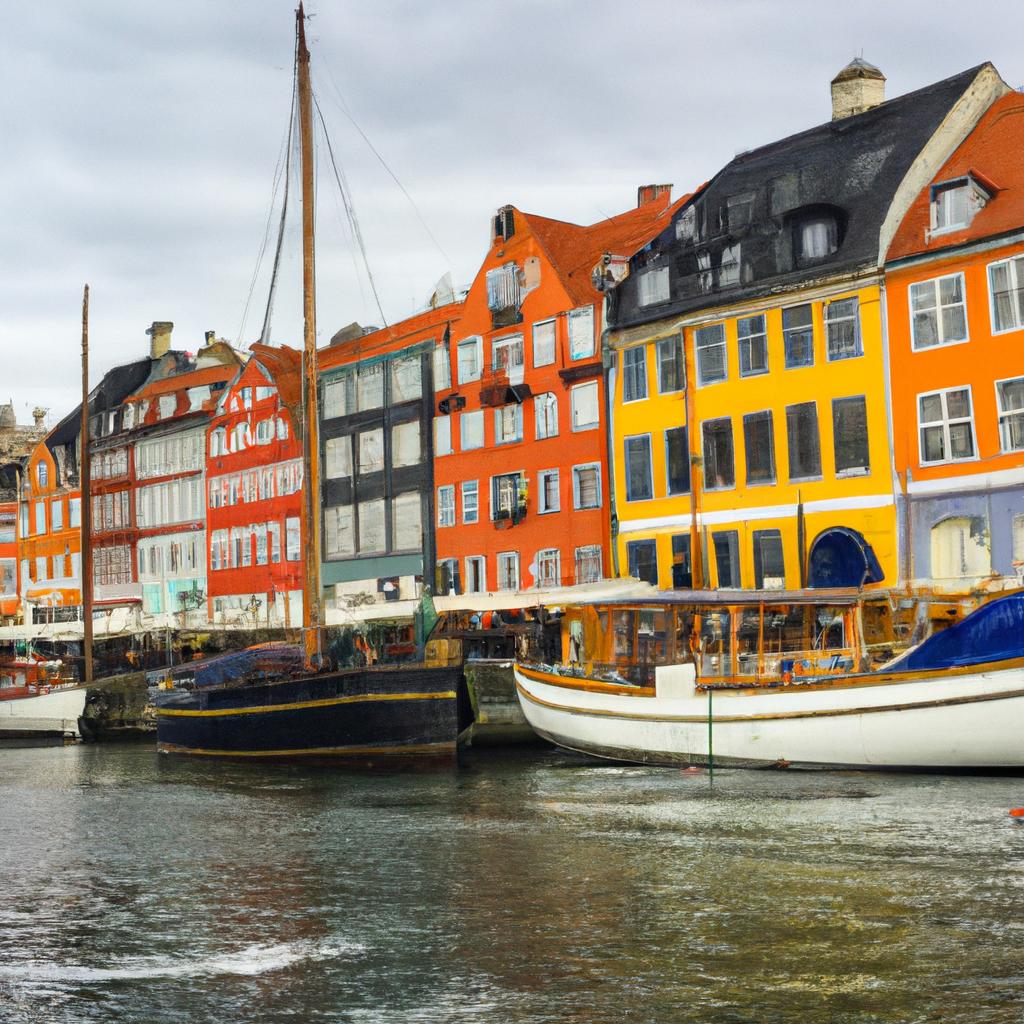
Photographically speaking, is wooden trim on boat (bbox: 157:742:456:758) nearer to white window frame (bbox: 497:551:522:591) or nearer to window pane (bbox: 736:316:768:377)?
window pane (bbox: 736:316:768:377)

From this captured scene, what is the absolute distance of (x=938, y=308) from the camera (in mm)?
37531

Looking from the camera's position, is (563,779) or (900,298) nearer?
(563,779)

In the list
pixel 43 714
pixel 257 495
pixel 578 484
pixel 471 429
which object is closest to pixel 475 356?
pixel 471 429

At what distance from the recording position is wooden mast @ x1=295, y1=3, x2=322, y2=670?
39.8m

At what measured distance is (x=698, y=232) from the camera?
4425 cm

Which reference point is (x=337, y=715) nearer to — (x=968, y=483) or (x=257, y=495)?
(x=968, y=483)

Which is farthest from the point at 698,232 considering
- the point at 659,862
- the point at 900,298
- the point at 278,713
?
the point at 659,862

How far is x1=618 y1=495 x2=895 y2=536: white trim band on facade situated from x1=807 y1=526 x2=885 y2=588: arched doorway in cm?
66

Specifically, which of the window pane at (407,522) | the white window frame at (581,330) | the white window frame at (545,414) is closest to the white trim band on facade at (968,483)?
the white window frame at (581,330)

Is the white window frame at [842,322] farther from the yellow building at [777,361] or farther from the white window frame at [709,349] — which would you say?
the white window frame at [709,349]

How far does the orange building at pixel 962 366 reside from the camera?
3584 centimetres

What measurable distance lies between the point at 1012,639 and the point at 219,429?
49.6m

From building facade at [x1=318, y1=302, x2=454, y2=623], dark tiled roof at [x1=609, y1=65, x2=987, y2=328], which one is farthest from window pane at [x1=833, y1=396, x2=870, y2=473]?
building facade at [x1=318, y1=302, x2=454, y2=623]

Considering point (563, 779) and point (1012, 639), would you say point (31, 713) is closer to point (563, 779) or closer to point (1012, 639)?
point (563, 779)
